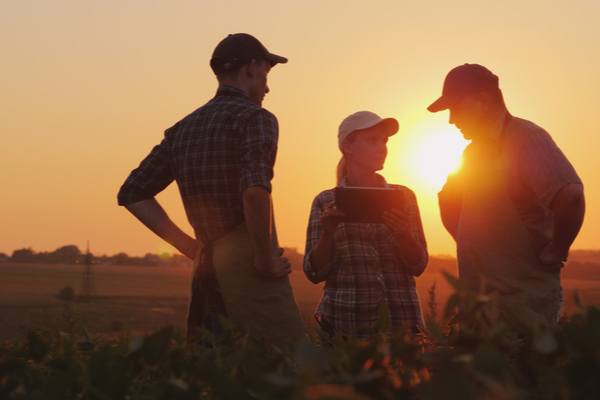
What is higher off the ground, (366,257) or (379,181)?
(379,181)

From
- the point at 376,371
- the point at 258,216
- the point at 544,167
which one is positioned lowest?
the point at 376,371

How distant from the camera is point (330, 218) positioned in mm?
3488

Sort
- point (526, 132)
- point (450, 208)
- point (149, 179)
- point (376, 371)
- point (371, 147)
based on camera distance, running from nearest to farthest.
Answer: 1. point (376, 371)
2. point (526, 132)
3. point (149, 179)
4. point (450, 208)
5. point (371, 147)

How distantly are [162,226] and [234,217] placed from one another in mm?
510

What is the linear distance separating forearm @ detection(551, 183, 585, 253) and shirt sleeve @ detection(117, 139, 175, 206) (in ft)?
6.83

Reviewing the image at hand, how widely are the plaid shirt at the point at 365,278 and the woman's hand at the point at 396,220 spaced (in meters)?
0.28

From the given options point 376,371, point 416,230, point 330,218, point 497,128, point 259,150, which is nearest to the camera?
point 376,371

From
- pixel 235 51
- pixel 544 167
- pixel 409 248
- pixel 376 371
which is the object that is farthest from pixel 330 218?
pixel 376 371

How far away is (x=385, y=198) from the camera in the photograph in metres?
3.43

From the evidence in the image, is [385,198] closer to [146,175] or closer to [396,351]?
[146,175]

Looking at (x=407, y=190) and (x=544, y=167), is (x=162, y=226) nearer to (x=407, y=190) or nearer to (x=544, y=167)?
(x=407, y=190)

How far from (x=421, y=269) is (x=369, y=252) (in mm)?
376

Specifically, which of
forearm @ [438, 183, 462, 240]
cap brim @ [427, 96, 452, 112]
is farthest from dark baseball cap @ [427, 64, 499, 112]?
forearm @ [438, 183, 462, 240]

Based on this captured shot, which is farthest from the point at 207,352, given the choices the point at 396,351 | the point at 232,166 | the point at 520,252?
the point at 520,252
